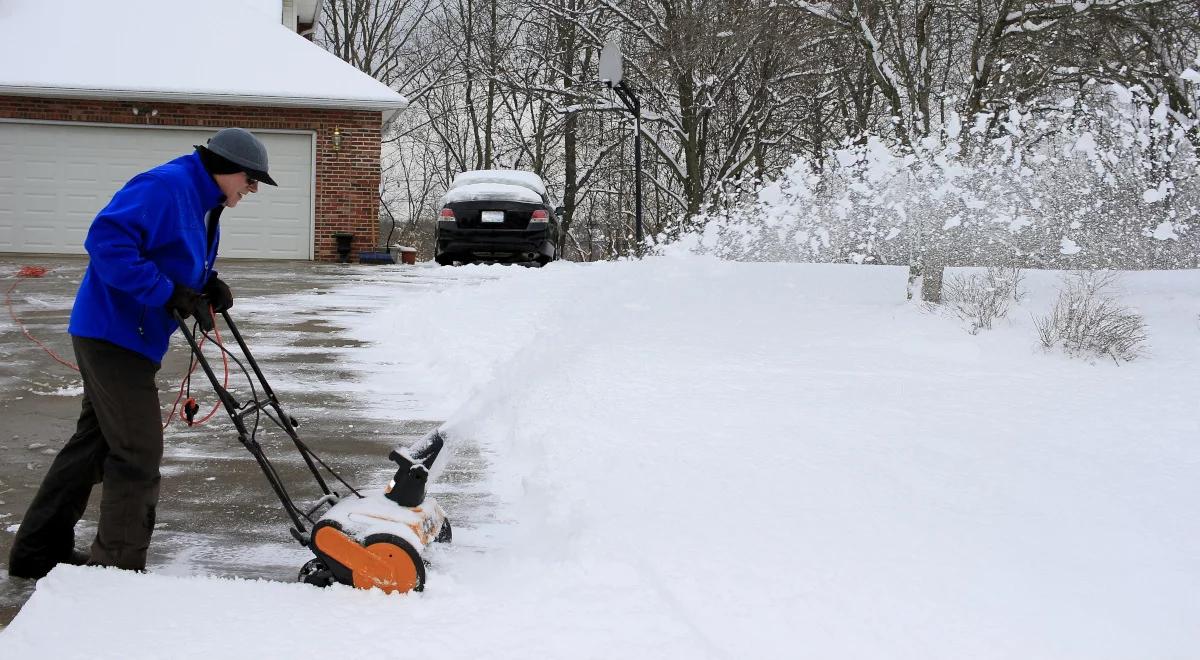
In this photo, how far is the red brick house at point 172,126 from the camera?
18828 mm

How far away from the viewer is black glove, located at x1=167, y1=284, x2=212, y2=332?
3580 millimetres

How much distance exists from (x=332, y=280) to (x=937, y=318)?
883 cm

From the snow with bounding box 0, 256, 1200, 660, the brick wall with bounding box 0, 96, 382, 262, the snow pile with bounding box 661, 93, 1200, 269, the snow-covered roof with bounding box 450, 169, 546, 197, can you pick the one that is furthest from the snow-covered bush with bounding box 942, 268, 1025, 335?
the brick wall with bounding box 0, 96, 382, 262

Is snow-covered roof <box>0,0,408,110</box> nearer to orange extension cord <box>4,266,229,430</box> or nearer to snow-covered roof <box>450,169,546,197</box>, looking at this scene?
snow-covered roof <box>450,169,546,197</box>

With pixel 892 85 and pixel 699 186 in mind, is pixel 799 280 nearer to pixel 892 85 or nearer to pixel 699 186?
pixel 892 85

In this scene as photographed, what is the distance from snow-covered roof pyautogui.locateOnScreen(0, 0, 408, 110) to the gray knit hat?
51.5 ft

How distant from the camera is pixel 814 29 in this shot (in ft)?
39.8

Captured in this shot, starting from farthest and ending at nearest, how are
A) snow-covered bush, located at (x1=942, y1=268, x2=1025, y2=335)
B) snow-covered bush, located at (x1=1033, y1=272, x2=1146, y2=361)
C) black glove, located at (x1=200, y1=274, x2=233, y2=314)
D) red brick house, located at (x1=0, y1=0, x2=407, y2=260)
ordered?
red brick house, located at (x1=0, y1=0, x2=407, y2=260), snow-covered bush, located at (x1=942, y1=268, x2=1025, y2=335), snow-covered bush, located at (x1=1033, y1=272, x2=1146, y2=361), black glove, located at (x1=200, y1=274, x2=233, y2=314)

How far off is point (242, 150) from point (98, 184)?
1724 cm

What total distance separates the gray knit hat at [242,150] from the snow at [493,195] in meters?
13.0

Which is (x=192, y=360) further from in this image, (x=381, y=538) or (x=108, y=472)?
(x=381, y=538)

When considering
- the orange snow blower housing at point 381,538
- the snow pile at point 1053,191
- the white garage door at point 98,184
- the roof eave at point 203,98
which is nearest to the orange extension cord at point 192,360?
the orange snow blower housing at point 381,538

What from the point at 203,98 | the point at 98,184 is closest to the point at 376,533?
the point at 203,98

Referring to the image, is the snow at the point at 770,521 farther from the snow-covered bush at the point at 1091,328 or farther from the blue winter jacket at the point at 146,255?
the blue winter jacket at the point at 146,255
